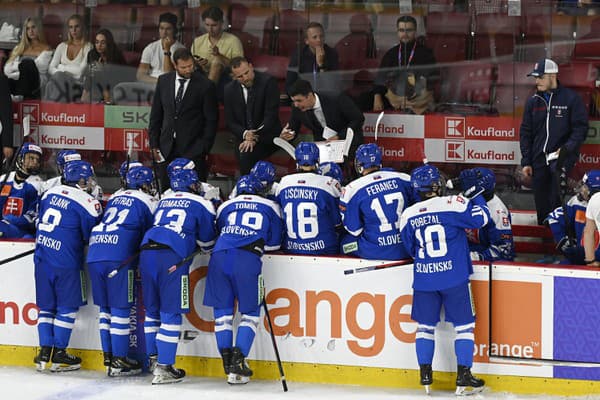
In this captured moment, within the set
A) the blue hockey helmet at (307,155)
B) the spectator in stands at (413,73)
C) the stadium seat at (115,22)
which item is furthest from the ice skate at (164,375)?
the stadium seat at (115,22)

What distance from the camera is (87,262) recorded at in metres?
6.93

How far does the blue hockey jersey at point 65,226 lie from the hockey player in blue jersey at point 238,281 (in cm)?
83

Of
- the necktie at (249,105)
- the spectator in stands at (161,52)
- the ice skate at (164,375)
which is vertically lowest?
the ice skate at (164,375)

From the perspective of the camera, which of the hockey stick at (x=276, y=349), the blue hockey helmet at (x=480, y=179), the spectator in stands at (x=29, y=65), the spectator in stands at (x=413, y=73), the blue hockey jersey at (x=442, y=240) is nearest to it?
the blue hockey jersey at (x=442, y=240)

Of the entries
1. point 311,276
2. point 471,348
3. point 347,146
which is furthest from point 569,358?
point 347,146

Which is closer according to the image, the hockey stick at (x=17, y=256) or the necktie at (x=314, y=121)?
the hockey stick at (x=17, y=256)

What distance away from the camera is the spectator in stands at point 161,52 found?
9.12 meters

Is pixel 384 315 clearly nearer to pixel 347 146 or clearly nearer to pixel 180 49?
pixel 347 146

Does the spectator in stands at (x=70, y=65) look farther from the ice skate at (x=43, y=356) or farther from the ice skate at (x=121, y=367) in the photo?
the ice skate at (x=121, y=367)

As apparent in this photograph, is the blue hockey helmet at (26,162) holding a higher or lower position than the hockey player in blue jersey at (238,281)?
higher

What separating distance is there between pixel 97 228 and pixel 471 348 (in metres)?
2.23

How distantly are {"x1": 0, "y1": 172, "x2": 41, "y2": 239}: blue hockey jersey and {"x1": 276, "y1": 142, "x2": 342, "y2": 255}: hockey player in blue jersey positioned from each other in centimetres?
179

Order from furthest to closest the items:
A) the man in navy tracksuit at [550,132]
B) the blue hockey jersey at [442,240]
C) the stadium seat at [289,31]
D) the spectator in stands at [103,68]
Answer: the spectator in stands at [103,68]
the stadium seat at [289,31]
the man in navy tracksuit at [550,132]
the blue hockey jersey at [442,240]

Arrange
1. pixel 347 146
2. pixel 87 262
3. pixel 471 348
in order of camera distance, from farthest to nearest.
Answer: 1. pixel 347 146
2. pixel 87 262
3. pixel 471 348
